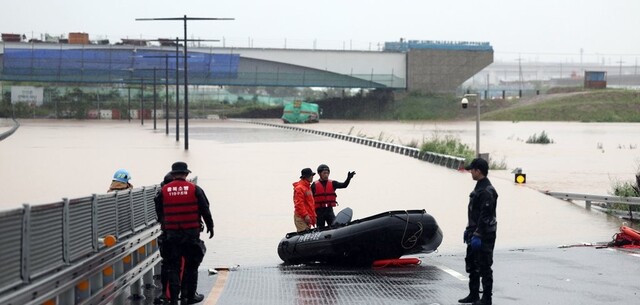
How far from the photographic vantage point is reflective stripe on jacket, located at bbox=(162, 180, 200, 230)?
12023mm

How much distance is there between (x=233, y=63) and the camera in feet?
401

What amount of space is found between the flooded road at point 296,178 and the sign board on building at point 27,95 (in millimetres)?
63049

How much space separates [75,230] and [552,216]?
17.9 meters

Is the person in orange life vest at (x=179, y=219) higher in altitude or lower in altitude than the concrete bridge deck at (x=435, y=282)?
higher

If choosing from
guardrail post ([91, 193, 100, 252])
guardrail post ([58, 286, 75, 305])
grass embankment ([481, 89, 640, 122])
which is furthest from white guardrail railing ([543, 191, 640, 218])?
grass embankment ([481, 89, 640, 122])

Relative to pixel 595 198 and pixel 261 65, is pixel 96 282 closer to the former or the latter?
pixel 595 198

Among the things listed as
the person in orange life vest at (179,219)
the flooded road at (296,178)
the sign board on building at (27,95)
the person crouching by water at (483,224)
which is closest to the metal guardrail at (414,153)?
the flooded road at (296,178)

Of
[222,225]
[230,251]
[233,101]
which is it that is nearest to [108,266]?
[230,251]

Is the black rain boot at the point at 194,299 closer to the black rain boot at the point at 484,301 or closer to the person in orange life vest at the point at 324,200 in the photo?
the black rain boot at the point at 484,301

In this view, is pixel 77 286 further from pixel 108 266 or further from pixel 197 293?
pixel 197 293

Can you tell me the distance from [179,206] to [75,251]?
6.88ft

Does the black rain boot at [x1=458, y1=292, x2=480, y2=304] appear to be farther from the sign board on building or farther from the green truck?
the sign board on building

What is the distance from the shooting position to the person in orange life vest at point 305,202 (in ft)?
56.9

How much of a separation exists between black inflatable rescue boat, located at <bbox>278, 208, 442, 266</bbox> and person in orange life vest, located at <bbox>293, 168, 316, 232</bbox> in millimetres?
884
